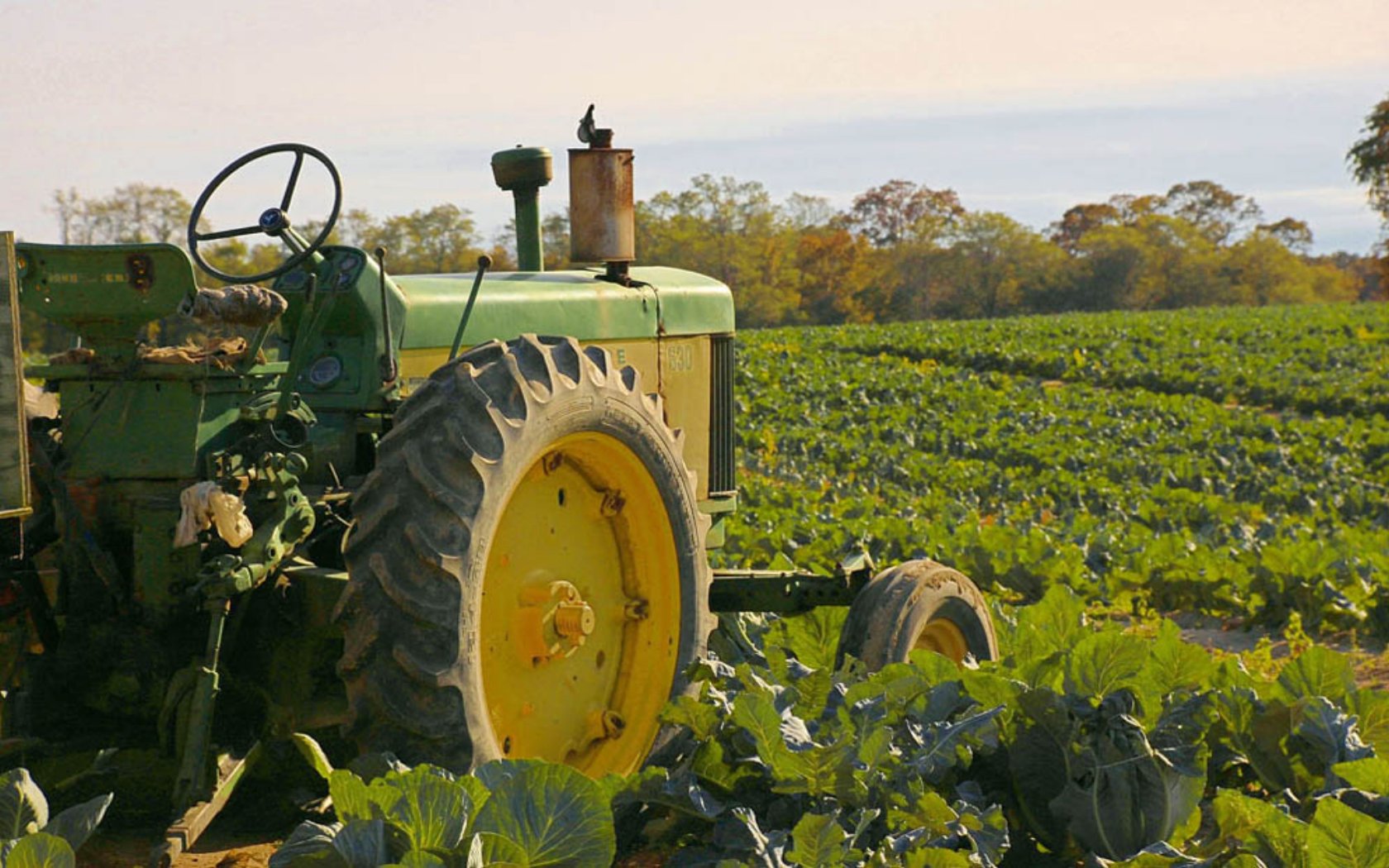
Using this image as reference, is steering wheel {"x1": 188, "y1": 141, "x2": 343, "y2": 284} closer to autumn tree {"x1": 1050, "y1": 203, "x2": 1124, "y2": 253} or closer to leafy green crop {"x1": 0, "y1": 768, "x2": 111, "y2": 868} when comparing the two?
leafy green crop {"x1": 0, "y1": 768, "x2": 111, "y2": 868}

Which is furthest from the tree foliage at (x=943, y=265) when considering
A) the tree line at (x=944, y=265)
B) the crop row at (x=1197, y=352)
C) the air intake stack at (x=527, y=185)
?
the air intake stack at (x=527, y=185)

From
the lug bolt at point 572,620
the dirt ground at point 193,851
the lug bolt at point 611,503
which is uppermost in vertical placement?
the lug bolt at point 611,503

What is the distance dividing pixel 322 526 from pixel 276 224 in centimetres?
88

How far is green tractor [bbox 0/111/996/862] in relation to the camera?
3592 millimetres

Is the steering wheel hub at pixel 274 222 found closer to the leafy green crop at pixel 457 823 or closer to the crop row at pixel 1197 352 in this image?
the leafy green crop at pixel 457 823

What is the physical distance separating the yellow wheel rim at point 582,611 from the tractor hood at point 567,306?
756 millimetres

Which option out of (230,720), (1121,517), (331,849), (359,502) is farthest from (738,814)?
(1121,517)

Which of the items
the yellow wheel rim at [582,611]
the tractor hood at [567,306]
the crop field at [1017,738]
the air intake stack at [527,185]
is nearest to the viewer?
the crop field at [1017,738]

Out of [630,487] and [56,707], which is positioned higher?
[630,487]

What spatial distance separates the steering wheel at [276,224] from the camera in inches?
170

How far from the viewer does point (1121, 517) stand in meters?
14.4

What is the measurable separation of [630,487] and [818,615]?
1.32 meters

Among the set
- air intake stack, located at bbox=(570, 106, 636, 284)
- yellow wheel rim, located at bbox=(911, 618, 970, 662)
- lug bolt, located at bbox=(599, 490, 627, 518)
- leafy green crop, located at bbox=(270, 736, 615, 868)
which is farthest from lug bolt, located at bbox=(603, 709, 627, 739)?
air intake stack, located at bbox=(570, 106, 636, 284)

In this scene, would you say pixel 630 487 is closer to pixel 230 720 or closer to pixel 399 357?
pixel 399 357
